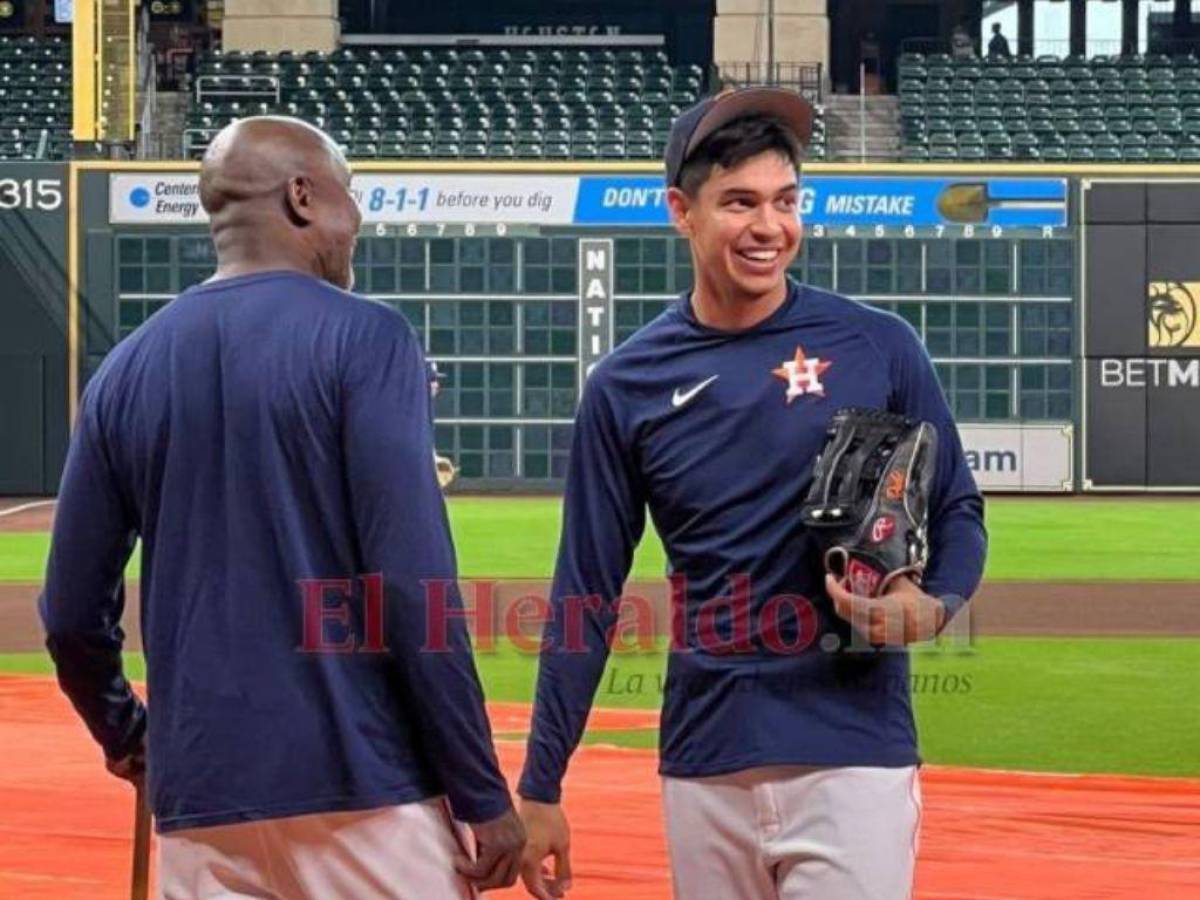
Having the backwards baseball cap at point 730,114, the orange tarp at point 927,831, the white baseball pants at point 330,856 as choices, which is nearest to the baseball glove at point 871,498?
the backwards baseball cap at point 730,114

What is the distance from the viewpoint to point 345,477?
157 inches

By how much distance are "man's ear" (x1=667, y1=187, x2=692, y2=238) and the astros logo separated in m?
0.32

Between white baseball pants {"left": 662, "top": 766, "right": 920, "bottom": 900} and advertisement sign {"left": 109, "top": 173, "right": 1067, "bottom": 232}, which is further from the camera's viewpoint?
advertisement sign {"left": 109, "top": 173, "right": 1067, "bottom": 232}

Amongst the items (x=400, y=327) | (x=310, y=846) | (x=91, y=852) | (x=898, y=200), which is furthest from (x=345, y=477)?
(x=898, y=200)

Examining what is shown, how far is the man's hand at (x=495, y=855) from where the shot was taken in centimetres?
407

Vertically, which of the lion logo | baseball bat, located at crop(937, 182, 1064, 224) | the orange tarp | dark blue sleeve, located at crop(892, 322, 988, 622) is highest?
baseball bat, located at crop(937, 182, 1064, 224)

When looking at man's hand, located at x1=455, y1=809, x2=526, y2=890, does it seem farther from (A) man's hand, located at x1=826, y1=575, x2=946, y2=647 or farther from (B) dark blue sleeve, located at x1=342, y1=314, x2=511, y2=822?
(A) man's hand, located at x1=826, y1=575, x2=946, y2=647

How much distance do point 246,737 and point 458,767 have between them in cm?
31

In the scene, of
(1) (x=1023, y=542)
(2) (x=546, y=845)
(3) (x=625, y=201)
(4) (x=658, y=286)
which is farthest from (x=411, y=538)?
(3) (x=625, y=201)

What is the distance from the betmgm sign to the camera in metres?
36.2

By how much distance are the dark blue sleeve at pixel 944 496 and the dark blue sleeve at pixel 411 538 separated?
90 centimetres

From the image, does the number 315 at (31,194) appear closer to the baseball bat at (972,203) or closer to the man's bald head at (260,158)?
the baseball bat at (972,203)

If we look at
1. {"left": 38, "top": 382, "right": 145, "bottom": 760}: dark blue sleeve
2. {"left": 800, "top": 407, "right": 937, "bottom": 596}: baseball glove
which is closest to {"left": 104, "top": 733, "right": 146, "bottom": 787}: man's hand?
{"left": 38, "top": 382, "right": 145, "bottom": 760}: dark blue sleeve

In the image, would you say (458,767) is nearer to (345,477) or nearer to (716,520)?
(345,477)
